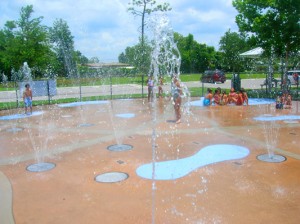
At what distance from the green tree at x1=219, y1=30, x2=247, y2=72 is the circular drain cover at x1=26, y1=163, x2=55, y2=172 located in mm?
44245

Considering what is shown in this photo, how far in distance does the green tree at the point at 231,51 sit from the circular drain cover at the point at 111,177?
44.4 meters

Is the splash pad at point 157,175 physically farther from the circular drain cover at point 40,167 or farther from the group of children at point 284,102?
the group of children at point 284,102

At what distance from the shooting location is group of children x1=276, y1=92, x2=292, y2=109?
1454 cm

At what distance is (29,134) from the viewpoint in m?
10.6

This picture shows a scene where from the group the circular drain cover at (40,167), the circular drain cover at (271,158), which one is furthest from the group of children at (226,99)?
the circular drain cover at (40,167)

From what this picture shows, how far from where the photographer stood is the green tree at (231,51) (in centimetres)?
4884

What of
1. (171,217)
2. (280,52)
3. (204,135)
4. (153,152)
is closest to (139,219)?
(171,217)

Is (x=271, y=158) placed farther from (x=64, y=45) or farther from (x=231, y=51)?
(x=64, y=45)

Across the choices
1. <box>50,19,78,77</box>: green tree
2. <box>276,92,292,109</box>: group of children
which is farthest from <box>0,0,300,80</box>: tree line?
<box>276,92,292,109</box>: group of children

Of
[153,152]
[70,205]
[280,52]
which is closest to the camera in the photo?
[70,205]

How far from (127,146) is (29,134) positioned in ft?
13.0

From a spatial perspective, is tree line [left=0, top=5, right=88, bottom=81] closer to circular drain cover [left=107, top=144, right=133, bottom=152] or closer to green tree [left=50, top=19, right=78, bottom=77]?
green tree [left=50, top=19, right=78, bottom=77]

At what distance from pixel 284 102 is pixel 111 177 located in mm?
11743

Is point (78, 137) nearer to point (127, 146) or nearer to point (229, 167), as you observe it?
point (127, 146)
